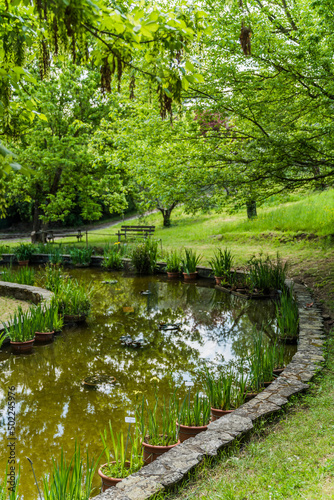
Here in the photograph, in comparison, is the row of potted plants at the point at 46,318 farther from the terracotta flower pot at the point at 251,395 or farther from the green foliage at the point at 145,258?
the green foliage at the point at 145,258

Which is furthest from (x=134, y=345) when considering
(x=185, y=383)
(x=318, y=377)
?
(x=318, y=377)

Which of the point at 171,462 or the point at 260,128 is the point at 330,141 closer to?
the point at 260,128

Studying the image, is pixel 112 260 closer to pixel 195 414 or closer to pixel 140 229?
pixel 140 229

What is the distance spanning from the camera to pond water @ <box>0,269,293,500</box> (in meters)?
3.61

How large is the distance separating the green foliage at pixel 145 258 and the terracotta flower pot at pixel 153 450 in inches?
349

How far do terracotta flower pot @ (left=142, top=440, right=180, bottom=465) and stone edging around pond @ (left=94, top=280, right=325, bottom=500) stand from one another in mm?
185

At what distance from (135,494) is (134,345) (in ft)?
11.8

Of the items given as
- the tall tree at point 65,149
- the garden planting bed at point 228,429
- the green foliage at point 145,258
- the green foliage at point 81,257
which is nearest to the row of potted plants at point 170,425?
the garden planting bed at point 228,429

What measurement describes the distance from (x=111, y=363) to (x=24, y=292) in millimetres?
3915

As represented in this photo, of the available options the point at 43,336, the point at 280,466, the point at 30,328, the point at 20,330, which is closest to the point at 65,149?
the point at 43,336

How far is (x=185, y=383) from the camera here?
4570 mm

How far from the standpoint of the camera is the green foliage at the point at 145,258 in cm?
1185

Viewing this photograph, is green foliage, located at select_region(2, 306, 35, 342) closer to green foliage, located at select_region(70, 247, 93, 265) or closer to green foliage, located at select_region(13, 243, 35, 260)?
green foliage, located at select_region(70, 247, 93, 265)

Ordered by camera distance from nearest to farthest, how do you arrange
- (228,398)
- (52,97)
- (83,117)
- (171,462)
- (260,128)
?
(171,462)
(228,398)
(260,128)
(52,97)
(83,117)
